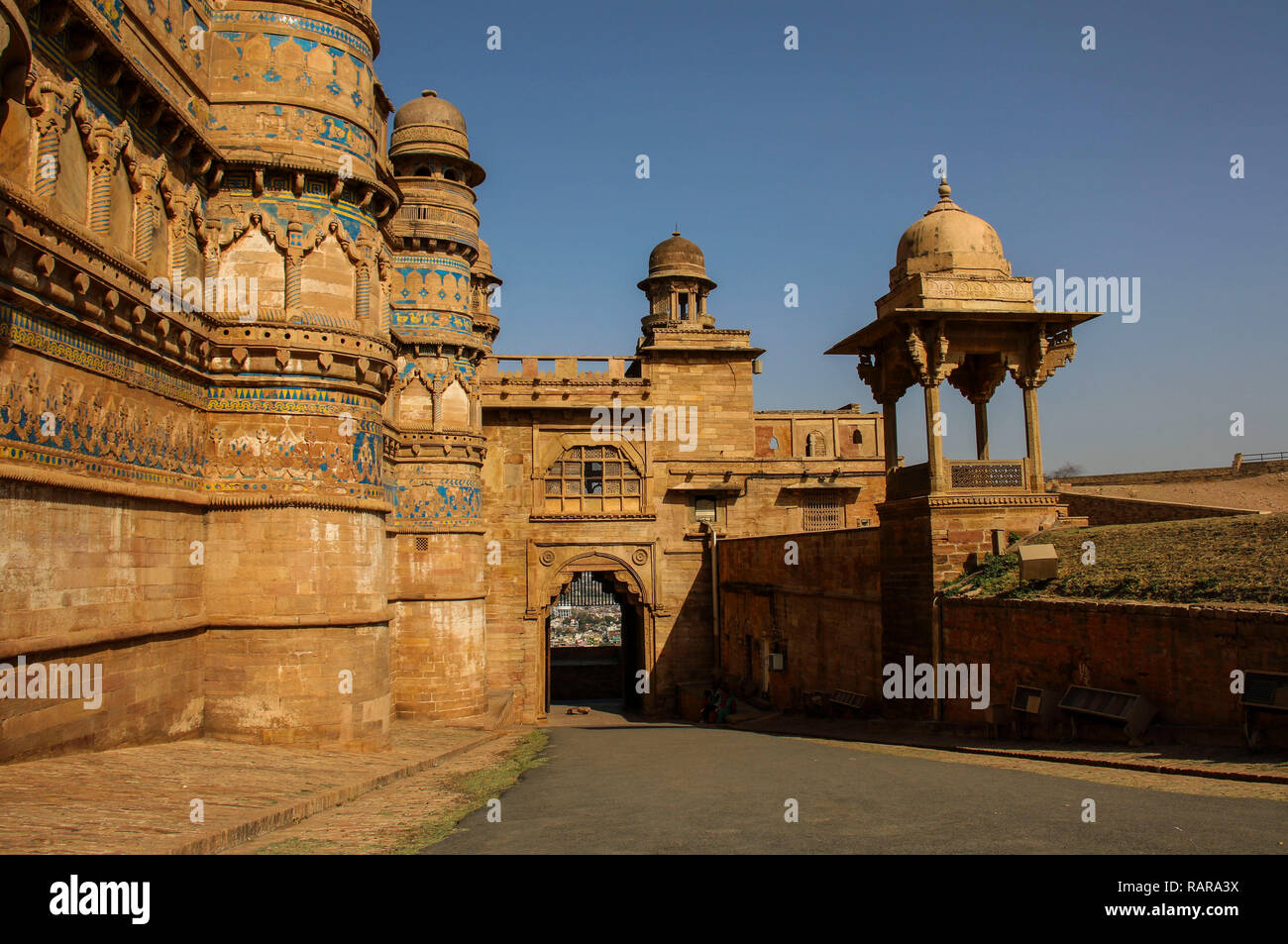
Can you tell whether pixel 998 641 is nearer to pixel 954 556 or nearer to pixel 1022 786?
pixel 954 556

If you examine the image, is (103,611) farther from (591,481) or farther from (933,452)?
(591,481)

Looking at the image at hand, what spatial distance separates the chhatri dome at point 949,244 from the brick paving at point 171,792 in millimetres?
11293

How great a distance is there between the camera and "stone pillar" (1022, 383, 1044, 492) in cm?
1484

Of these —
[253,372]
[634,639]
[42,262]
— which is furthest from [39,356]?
[634,639]

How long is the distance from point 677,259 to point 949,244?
14.7 m

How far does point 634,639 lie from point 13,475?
2227 centimetres

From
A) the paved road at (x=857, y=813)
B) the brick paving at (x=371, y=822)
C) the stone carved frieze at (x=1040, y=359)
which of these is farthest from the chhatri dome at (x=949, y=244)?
the brick paving at (x=371, y=822)

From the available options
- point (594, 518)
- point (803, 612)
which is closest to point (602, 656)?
point (594, 518)

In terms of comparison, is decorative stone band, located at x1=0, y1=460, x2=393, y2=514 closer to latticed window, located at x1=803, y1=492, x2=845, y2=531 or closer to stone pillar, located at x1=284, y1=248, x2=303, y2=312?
stone pillar, located at x1=284, y1=248, x2=303, y2=312

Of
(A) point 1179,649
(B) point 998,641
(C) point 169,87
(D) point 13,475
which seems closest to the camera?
(D) point 13,475

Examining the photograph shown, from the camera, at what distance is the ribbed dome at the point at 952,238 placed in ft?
50.5

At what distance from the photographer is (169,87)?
1050 centimetres

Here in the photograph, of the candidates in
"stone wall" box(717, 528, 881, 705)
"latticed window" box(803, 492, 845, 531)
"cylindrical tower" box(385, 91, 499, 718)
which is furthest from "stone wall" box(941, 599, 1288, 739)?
"latticed window" box(803, 492, 845, 531)

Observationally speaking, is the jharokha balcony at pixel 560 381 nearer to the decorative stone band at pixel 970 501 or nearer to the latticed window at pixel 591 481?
the latticed window at pixel 591 481
